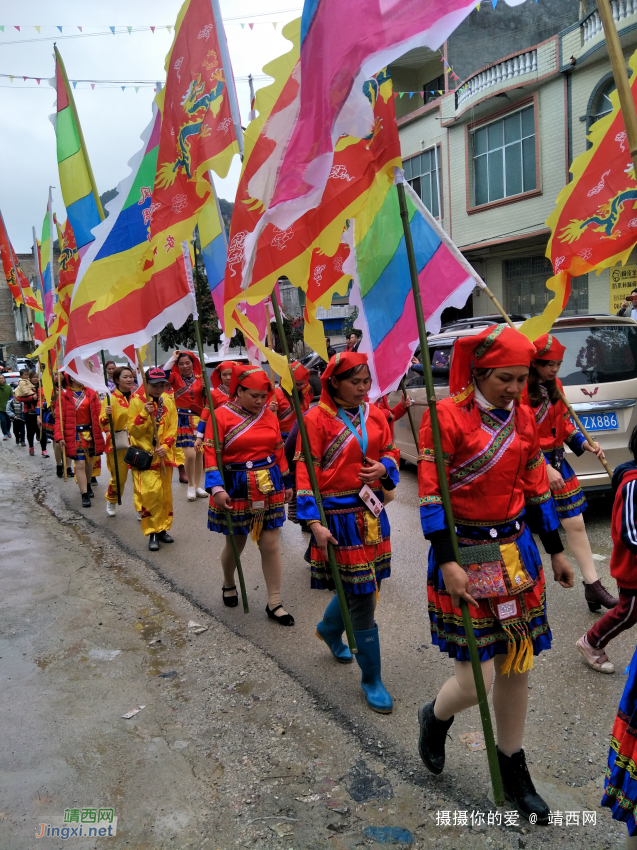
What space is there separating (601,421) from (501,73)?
1429 centimetres

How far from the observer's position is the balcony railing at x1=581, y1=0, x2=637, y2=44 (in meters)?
13.3

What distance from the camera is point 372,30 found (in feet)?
8.38

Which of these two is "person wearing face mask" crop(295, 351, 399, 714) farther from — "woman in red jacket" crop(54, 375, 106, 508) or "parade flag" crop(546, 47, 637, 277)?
"woman in red jacket" crop(54, 375, 106, 508)

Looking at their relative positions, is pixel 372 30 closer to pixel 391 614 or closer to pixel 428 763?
pixel 428 763

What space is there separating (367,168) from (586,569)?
2891 mm

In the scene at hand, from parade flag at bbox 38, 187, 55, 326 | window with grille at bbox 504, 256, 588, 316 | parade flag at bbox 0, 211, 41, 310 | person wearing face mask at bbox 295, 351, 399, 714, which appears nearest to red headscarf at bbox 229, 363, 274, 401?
person wearing face mask at bbox 295, 351, 399, 714

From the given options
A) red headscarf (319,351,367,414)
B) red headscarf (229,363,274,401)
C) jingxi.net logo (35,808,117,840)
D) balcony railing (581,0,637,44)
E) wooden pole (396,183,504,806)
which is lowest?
jingxi.net logo (35,808,117,840)

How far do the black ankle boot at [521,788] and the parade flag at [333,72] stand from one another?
2365mm

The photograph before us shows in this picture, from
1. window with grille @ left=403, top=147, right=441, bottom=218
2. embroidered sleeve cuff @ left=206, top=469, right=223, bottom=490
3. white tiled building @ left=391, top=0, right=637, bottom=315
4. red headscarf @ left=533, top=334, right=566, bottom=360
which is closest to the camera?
red headscarf @ left=533, top=334, right=566, bottom=360

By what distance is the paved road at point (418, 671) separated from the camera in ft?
9.69

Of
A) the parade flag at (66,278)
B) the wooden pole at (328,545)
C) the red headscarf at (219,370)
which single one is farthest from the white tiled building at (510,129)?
the wooden pole at (328,545)

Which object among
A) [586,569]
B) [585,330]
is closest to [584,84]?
[585,330]

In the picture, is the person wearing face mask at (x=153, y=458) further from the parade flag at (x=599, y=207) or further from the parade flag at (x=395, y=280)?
the parade flag at (x=599, y=207)

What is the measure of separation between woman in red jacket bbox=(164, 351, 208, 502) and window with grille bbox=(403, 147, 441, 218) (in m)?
13.3
